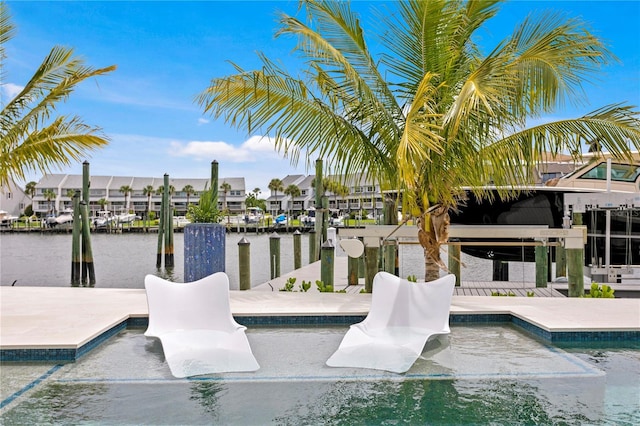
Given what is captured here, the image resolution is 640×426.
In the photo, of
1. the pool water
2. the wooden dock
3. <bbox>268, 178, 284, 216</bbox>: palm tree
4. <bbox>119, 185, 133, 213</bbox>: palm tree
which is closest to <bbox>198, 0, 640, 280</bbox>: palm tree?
the wooden dock

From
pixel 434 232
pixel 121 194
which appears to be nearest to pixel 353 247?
pixel 434 232

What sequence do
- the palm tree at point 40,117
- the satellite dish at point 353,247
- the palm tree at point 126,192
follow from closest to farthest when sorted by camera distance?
1. the satellite dish at point 353,247
2. the palm tree at point 40,117
3. the palm tree at point 126,192

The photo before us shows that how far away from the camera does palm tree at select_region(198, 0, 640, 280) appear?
7148 millimetres

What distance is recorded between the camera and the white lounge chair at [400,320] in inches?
217

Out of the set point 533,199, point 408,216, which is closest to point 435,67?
point 408,216

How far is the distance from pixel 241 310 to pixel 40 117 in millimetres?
5864

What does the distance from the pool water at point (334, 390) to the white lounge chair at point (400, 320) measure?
0.86 feet

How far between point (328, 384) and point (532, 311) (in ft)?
11.7

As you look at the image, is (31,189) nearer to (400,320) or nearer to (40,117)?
(40,117)

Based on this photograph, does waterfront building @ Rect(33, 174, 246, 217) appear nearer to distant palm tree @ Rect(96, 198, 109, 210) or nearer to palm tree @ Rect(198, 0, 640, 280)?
distant palm tree @ Rect(96, 198, 109, 210)

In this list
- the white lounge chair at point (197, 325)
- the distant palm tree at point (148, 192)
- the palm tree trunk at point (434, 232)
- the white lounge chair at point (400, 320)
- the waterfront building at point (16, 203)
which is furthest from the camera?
the distant palm tree at point (148, 192)

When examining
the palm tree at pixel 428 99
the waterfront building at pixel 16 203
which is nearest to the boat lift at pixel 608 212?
the palm tree at pixel 428 99

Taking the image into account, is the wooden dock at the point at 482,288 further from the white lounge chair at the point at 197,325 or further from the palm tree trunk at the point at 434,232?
the white lounge chair at the point at 197,325

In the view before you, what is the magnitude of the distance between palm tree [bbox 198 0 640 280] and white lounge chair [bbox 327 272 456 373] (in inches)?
55.7
